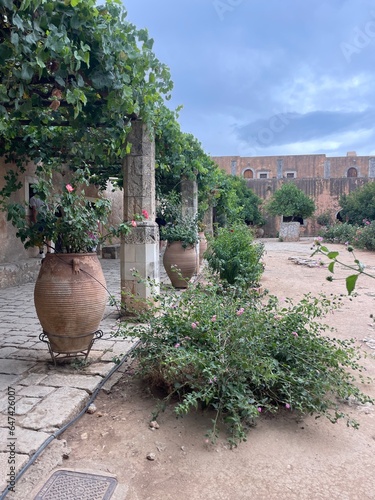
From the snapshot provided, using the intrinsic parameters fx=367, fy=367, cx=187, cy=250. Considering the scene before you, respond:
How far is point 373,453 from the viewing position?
7.10ft

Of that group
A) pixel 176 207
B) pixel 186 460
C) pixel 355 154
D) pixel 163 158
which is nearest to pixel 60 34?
pixel 186 460

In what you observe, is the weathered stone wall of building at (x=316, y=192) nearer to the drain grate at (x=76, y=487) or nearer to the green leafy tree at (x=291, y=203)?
the green leafy tree at (x=291, y=203)

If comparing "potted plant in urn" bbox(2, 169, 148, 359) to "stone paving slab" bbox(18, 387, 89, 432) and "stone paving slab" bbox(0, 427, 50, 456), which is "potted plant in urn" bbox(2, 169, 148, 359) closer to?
"stone paving slab" bbox(18, 387, 89, 432)

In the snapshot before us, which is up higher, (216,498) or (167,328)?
(167,328)

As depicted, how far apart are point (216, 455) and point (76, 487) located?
759 mm

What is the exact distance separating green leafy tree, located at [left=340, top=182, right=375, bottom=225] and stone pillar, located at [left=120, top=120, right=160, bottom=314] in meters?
21.4

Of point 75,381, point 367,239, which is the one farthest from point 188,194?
point 367,239

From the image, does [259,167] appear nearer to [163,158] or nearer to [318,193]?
[318,193]

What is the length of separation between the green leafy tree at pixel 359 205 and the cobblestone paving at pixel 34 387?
22596 millimetres

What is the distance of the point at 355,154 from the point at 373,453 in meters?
37.5

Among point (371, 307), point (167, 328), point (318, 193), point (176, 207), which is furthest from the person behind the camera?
point (318, 193)

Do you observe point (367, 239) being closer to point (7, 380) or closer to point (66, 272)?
point (66, 272)

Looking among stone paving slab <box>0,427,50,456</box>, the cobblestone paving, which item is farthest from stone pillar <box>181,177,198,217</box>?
stone paving slab <box>0,427,50,456</box>

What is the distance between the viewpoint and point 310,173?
3412 cm
